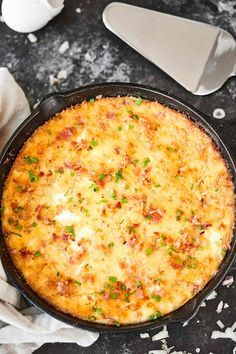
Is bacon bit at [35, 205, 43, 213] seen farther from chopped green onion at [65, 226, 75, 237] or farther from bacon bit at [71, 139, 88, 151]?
bacon bit at [71, 139, 88, 151]

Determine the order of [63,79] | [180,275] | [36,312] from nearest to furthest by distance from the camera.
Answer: [180,275], [36,312], [63,79]

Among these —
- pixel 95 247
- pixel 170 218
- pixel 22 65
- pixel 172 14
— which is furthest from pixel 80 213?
pixel 172 14

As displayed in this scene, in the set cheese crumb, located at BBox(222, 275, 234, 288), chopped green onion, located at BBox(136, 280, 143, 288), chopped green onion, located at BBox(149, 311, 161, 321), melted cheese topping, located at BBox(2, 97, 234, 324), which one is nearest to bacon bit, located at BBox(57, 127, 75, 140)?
melted cheese topping, located at BBox(2, 97, 234, 324)

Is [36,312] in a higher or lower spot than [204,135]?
lower

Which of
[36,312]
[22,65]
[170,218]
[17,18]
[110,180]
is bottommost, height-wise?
[36,312]

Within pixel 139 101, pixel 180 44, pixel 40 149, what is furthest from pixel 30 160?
pixel 180 44

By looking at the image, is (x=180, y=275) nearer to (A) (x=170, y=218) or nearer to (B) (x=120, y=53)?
(A) (x=170, y=218)

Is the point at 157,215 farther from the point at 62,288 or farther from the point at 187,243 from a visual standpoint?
the point at 62,288
